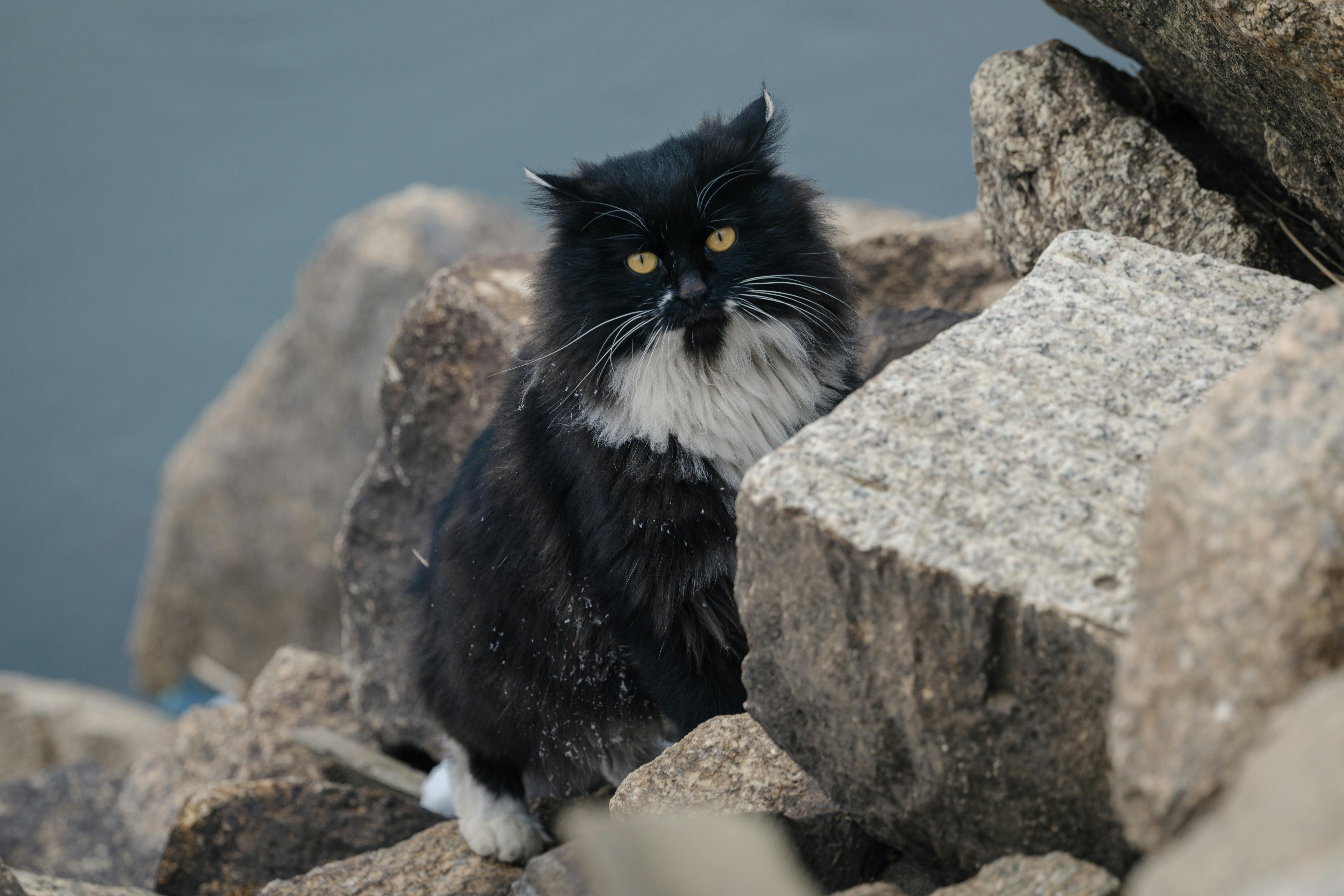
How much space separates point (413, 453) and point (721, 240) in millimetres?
2290

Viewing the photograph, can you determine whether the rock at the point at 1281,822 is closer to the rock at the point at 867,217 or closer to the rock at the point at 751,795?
the rock at the point at 751,795

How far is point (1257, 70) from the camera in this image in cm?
226

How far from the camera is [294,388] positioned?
766 centimetres

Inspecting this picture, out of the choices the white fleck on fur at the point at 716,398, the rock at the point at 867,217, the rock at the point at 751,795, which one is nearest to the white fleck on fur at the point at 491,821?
the rock at the point at 751,795

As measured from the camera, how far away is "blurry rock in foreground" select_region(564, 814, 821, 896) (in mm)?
1647

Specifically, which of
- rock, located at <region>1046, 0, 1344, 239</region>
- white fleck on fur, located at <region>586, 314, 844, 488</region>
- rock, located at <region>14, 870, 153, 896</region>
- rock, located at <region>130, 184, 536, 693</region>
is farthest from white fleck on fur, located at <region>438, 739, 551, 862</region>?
rock, located at <region>130, 184, 536, 693</region>

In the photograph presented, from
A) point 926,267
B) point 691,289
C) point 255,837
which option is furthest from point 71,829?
point 926,267

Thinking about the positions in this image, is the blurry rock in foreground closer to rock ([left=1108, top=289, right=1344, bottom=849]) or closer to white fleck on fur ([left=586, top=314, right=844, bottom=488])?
Result: rock ([left=1108, top=289, right=1344, bottom=849])

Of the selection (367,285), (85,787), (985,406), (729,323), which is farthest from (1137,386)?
(367,285)

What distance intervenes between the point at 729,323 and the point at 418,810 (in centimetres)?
207

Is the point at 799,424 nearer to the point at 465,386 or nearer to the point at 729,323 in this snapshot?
the point at 729,323

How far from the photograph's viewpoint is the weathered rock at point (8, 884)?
215 cm

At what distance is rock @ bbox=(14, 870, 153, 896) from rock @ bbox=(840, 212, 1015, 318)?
3210 millimetres

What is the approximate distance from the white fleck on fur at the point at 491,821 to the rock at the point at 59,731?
3513 mm
